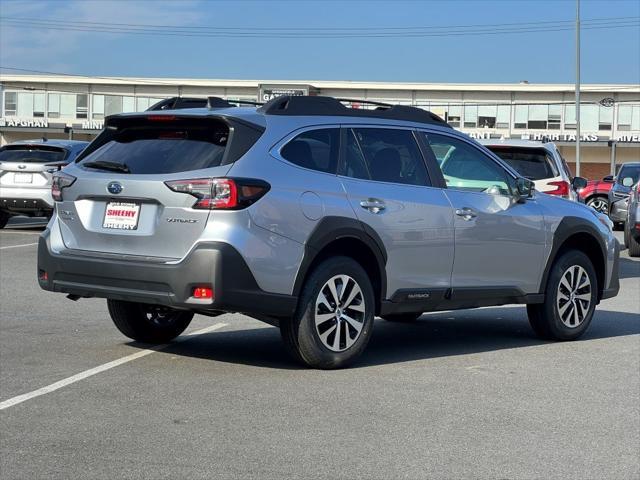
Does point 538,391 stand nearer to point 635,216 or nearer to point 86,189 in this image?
point 86,189

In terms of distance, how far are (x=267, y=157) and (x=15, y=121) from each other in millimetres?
82342

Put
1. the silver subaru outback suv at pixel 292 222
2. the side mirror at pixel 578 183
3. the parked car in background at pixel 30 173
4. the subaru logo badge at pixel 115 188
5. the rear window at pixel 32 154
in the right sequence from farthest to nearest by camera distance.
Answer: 1. the rear window at pixel 32 154
2. the parked car in background at pixel 30 173
3. the side mirror at pixel 578 183
4. the subaru logo badge at pixel 115 188
5. the silver subaru outback suv at pixel 292 222

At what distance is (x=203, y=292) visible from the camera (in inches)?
276

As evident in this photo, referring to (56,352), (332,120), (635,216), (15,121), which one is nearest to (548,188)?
(635,216)

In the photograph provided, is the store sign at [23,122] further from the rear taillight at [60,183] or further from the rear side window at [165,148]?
the rear side window at [165,148]

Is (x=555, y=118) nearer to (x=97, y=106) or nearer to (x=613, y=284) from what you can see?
(x=97, y=106)

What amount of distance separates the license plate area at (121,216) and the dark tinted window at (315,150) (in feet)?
3.40

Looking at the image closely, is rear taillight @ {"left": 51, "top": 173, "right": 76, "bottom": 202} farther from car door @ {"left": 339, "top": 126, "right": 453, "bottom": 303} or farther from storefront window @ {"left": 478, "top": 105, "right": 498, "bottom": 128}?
storefront window @ {"left": 478, "top": 105, "right": 498, "bottom": 128}

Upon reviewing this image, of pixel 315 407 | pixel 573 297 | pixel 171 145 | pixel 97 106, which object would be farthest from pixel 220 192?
pixel 97 106

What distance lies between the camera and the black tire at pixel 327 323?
292 inches

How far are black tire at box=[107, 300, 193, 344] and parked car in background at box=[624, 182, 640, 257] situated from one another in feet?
39.2

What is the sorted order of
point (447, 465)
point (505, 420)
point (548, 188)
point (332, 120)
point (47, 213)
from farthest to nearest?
point (47, 213) < point (548, 188) < point (332, 120) < point (505, 420) < point (447, 465)

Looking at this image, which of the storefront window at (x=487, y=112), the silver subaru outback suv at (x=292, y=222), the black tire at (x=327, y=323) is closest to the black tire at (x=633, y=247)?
the silver subaru outback suv at (x=292, y=222)

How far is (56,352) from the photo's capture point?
8.22 m
